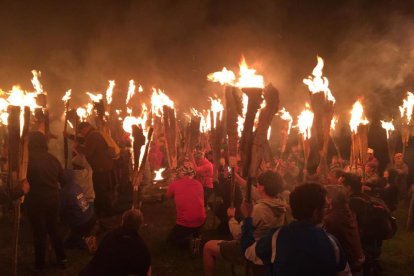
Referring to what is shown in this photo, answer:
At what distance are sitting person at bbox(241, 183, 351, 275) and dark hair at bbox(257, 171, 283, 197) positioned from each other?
0.95m

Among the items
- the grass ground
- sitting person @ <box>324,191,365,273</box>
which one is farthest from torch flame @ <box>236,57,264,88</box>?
the grass ground

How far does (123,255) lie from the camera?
3508mm

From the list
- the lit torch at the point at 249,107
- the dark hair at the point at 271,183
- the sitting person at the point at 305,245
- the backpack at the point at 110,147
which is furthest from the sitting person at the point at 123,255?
the backpack at the point at 110,147

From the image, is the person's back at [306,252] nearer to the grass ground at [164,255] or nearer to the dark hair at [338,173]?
the dark hair at [338,173]

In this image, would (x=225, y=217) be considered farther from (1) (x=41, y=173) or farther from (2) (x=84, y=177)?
(1) (x=41, y=173)

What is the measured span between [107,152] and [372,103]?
12.4 m

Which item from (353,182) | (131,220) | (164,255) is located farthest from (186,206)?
(353,182)

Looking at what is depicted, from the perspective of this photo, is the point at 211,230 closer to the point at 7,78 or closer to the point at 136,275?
the point at 136,275

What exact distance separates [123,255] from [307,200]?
1846mm

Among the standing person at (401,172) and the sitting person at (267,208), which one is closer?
the sitting person at (267,208)

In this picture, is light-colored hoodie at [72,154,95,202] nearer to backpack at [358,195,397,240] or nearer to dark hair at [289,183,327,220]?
backpack at [358,195,397,240]

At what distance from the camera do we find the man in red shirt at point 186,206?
5984 mm

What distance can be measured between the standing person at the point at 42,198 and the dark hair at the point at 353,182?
368 cm

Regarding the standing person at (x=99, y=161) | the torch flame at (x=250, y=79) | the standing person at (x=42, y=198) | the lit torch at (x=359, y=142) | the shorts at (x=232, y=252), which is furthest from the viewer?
the lit torch at (x=359, y=142)
